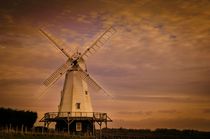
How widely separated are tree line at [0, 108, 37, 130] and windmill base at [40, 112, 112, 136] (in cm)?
265

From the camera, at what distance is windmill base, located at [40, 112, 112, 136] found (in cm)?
4653

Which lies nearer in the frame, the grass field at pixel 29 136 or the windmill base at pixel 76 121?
the grass field at pixel 29 136

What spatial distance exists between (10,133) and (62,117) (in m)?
12.7

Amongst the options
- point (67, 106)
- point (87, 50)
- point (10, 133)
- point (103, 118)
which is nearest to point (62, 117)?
point (67, 106)

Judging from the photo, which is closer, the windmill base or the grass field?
the grass field

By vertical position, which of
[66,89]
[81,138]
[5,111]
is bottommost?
[81,138]

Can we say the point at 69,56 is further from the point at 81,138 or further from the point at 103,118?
the point at 81,138

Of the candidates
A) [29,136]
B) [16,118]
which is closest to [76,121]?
[16,118]

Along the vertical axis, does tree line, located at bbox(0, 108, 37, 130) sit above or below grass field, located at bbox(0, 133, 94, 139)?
above

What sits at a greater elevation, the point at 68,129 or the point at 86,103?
the point at 86,103

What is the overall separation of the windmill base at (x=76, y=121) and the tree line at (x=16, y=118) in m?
2.65

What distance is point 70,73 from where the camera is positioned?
47812 mm

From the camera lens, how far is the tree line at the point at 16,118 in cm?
4256

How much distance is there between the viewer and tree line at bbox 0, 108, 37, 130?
1676 inches
